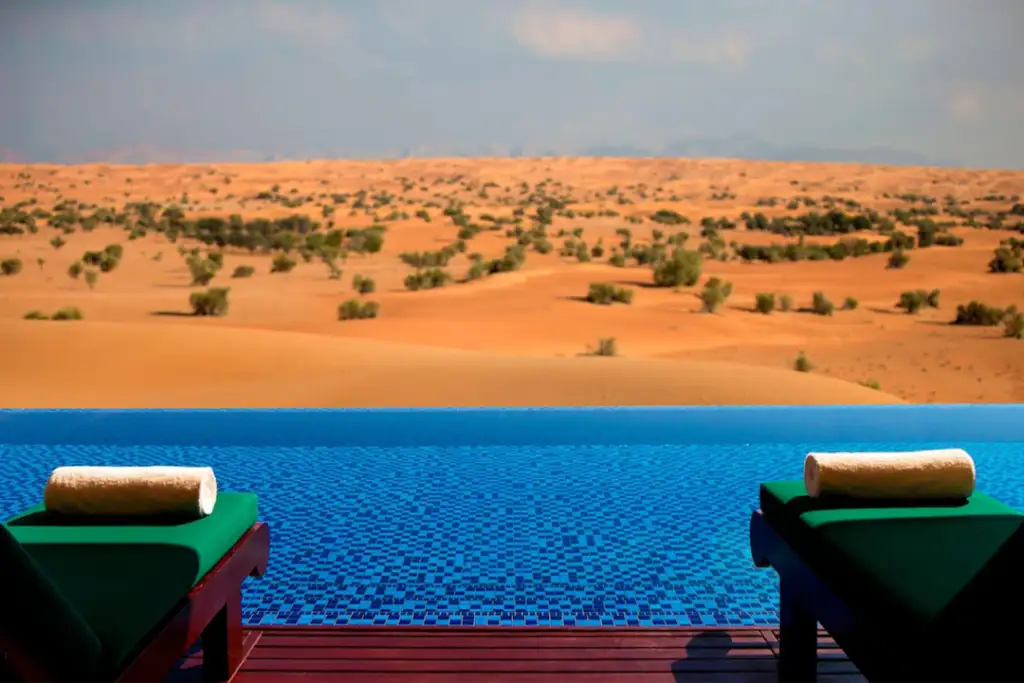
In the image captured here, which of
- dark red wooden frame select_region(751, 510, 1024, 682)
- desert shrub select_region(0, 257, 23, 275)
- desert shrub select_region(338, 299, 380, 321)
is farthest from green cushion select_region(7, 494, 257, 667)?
desert shrub select_region(0, 257, 23, 275)

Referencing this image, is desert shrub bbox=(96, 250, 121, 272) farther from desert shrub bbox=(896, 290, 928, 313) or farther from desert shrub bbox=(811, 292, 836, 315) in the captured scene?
desert shrub bbox=(896, 290, 928, 313)

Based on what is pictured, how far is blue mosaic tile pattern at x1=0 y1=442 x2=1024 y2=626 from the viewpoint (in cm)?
325

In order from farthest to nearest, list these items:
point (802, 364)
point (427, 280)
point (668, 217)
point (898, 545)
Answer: point (668, 217) → point (427, 280) → point (802, 364) → point (898, 545)

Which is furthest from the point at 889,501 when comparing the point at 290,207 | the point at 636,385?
the point at 290,207

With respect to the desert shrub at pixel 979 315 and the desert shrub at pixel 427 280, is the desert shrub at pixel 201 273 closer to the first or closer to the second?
the desert shrub at pixel 427 280

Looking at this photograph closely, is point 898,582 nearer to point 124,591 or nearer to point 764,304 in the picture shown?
point 124,591

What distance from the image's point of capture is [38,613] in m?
1.81

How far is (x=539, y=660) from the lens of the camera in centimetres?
251

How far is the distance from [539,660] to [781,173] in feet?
126

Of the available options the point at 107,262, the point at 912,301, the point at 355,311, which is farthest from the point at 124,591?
the point at 107,262

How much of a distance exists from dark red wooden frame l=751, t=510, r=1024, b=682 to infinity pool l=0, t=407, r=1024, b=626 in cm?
62

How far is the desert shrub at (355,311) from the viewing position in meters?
15.8

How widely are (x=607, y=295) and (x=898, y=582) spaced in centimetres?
1492

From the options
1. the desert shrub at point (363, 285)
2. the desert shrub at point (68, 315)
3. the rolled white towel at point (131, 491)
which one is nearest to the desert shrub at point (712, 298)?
the desert shrub at point (363, 285)
